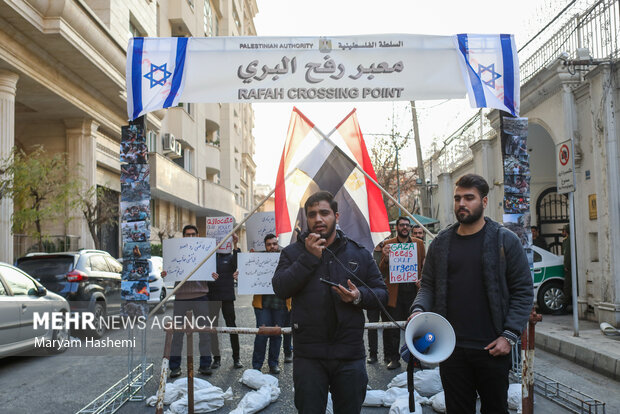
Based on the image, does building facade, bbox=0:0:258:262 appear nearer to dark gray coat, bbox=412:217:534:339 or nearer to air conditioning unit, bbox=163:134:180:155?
air conditioning unit, bbox=163:134:180:155

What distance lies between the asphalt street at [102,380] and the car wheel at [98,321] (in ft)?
3.47

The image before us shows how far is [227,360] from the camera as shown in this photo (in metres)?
8.88

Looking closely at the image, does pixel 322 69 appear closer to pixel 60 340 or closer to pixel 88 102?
pixel 60 340

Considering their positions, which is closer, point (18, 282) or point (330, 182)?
point (330, 182)

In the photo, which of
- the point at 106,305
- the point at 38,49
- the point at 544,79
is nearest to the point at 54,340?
the point at 106,305

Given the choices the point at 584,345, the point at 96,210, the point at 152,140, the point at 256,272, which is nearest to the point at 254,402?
the point at 256,272

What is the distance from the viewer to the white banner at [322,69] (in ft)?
21.1

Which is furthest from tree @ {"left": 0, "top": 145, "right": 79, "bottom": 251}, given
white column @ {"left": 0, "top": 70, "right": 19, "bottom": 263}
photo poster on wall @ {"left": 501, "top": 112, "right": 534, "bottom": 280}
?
photo poster on wall @ {"left": 501, "top": 112, "right": 534, "bottom": 280}

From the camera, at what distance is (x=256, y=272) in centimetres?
761

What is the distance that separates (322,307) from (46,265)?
30.1 ft

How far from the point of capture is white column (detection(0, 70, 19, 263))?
14555 millimetres

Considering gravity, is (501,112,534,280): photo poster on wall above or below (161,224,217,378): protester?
above

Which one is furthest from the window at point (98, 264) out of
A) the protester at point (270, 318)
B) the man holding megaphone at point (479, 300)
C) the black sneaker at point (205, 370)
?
the man holding megaphone at point (479, 300)

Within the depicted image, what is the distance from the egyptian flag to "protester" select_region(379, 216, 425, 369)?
123 centimetres
